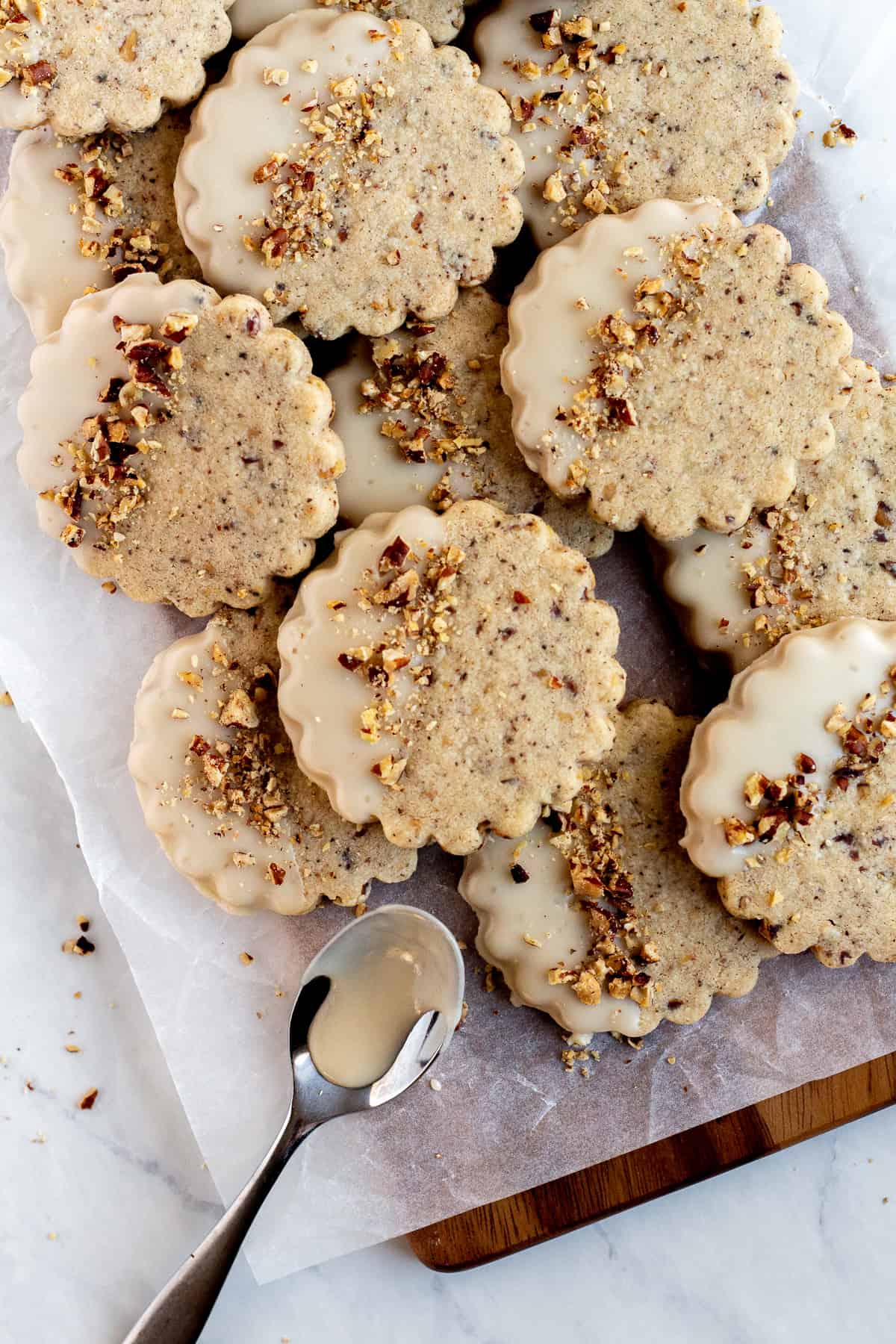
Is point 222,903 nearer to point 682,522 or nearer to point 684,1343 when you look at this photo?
point 682,522

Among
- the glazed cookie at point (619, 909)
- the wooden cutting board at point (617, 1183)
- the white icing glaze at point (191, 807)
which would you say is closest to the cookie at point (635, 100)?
the glazed cookie at point (619, 909)

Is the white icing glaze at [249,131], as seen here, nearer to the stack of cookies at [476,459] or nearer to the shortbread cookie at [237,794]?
the stack of cookies at [476,459]

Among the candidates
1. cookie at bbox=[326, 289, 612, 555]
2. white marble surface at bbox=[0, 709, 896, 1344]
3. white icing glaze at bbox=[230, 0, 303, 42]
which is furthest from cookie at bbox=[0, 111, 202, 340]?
white marble surface at bbox=[0, 709, 896, 1344]

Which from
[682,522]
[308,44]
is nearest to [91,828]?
[682,522]

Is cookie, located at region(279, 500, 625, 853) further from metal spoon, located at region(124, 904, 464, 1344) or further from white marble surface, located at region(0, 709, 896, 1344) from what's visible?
white marble surface, located at region(0, 709, 896, 1344)

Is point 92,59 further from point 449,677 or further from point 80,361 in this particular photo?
point 449,677

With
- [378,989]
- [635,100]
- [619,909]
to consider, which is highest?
[635,100]

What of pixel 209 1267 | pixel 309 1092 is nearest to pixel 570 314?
pixel 309 1092
